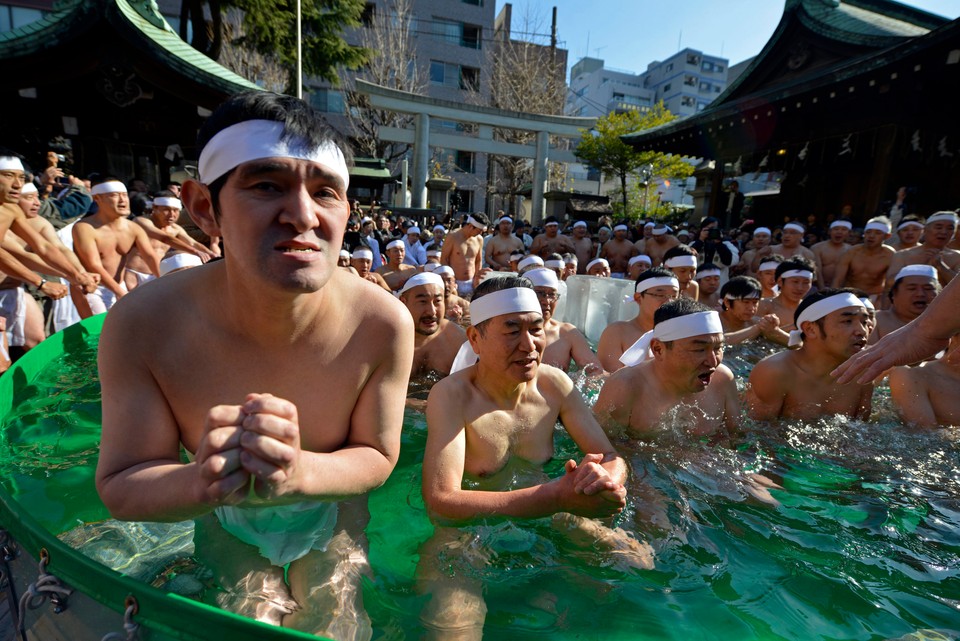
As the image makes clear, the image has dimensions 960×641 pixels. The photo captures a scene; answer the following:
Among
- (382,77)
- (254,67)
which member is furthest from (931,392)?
(382,77)

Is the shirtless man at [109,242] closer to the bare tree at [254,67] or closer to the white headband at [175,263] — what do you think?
the white headband at [175,263]

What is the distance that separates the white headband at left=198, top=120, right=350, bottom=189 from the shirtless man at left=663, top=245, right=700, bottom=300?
18.8 ft

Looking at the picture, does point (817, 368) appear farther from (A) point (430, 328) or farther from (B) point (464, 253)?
(B) point (464, 253)

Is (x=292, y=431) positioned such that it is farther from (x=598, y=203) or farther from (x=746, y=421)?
(x=598, y=203)

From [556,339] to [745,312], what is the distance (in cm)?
244

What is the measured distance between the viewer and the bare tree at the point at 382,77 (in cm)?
2759

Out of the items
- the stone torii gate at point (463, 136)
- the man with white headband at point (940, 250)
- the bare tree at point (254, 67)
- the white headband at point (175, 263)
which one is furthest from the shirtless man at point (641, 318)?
the bare tree at point (254, 67)

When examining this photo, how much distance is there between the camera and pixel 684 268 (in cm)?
649

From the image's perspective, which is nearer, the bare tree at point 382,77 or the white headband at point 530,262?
the white headband at point 530,262

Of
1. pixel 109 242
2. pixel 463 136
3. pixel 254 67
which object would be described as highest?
pixel 254 67

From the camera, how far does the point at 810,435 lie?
13.3 ft

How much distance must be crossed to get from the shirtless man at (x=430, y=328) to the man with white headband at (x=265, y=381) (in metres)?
3.04

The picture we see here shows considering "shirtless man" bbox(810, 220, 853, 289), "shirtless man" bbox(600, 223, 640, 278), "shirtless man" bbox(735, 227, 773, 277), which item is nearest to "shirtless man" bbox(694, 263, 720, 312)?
"shirtless man" bbox(810, 220, 853, 289)

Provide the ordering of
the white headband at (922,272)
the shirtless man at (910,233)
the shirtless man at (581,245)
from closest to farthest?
the white headband at (922,272)
the shirtless man at (910,233)
the shirtless man at (581,245)
